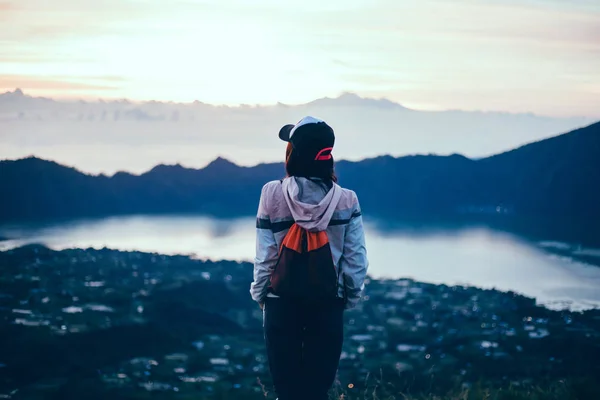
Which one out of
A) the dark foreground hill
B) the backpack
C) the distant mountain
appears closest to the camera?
the backpack

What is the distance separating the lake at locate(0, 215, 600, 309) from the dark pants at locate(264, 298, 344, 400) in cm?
964

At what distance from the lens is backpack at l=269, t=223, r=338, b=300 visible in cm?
189

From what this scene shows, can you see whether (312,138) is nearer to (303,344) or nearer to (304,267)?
(304,267)

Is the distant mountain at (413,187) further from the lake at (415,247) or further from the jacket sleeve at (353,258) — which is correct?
the jacket sleeve at (353,258)

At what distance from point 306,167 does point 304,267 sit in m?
0.30

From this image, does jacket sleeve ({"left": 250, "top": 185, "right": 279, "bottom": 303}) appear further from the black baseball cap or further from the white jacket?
the black baseball cap

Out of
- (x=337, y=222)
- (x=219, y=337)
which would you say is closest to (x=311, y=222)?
(x=337, y=222)

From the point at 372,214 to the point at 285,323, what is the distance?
41.7 feet

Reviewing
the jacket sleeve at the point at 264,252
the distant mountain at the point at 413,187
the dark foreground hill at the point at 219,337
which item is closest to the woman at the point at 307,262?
the jacket sleeve at the point at 264,252

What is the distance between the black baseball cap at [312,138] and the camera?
6.29ft

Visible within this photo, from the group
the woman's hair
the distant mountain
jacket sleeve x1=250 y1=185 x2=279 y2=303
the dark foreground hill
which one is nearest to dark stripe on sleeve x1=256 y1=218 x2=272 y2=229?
jacket sleeve x1=250 y1=185 x2=279 y2=303

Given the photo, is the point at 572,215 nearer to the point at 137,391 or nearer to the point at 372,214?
the point at 372,214

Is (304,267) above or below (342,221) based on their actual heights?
below

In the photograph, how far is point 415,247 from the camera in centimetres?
1490
